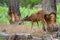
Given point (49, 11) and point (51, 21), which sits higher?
point (49, 11)

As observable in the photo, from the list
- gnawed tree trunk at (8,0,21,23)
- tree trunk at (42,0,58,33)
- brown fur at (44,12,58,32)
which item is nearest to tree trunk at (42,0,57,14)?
tree trunk at (42,0,58,33)

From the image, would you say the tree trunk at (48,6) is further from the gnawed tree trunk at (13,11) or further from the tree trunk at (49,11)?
the gnawed tree trunk at (13,11)

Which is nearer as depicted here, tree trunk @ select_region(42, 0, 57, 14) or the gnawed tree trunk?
tree trunk @ select_region(42, 0, 57, 14)

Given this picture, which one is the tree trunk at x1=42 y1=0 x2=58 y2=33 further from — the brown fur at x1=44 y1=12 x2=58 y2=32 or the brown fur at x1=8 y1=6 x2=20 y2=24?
the brown fur at x1=8 y1=6 x2=20 y2=24

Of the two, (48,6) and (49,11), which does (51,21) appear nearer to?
(49,11)

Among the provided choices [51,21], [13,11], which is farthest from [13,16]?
[51,21]

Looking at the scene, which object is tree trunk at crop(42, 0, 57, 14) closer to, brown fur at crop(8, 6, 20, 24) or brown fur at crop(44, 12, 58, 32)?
brown fur at crop(44, 12, 58, 32)

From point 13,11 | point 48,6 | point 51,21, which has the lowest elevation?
point 51,21

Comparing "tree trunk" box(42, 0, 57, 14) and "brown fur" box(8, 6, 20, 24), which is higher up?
"tree trunk" box(42, 0, 57, 14)

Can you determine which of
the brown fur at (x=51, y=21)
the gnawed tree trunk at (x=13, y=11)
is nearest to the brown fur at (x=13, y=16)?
the gnawed tree trunk at (x=13, y=11)

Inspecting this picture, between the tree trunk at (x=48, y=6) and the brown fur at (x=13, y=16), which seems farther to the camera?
the brown fur at (x=13, y=16)

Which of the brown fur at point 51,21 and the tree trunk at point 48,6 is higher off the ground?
the tree trunk at point 48,6

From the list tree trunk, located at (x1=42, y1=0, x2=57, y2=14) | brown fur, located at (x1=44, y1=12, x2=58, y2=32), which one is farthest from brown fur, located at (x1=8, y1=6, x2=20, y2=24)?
tree trunk, located at (x1=42, y1=0, x2=57, y2=14)

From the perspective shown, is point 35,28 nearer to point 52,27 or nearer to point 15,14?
point 52,27
